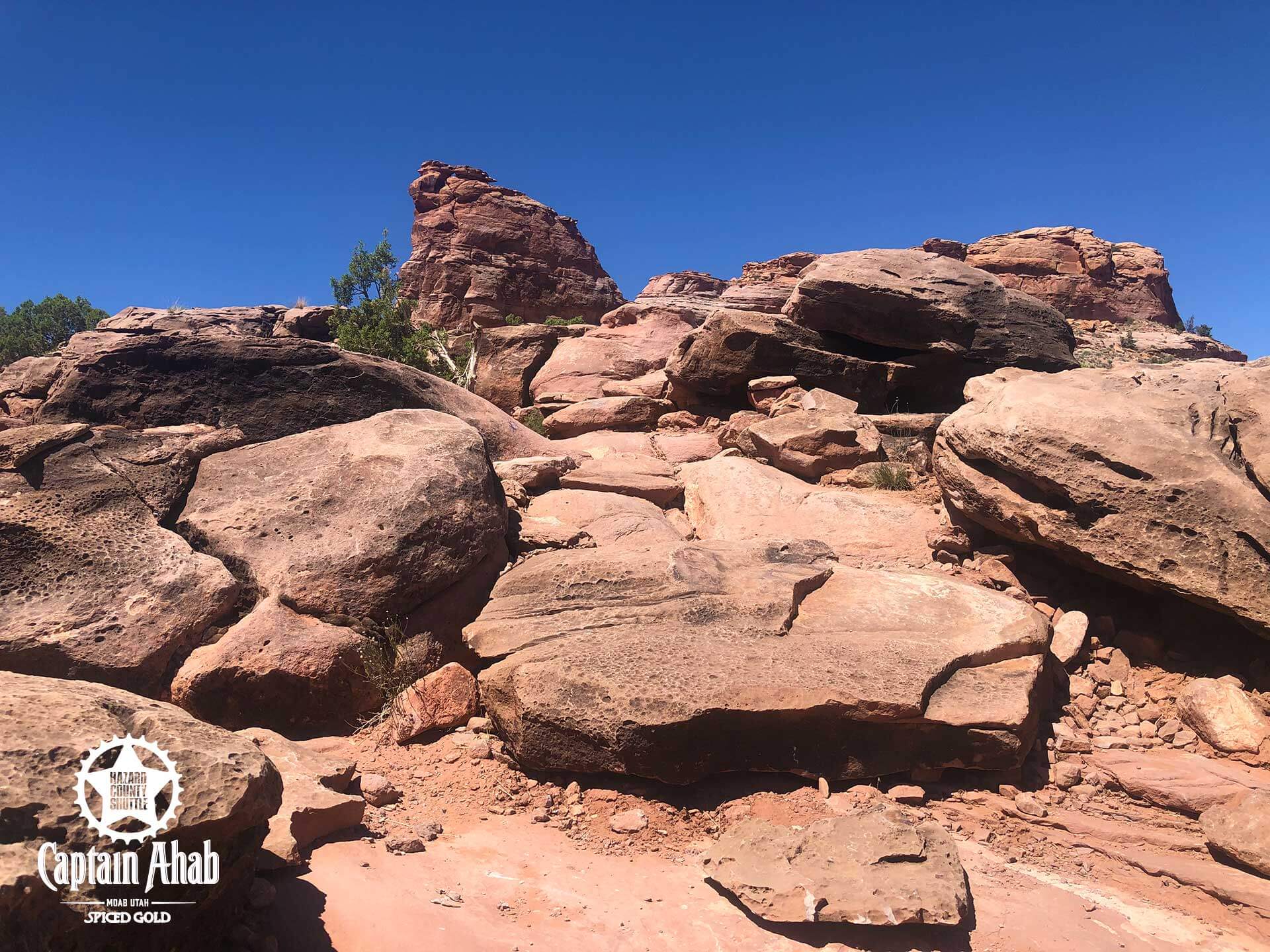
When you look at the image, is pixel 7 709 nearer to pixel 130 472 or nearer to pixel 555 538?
pixel 130 472

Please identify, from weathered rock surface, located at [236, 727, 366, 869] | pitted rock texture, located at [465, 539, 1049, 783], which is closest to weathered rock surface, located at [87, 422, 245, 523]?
weathered rock surface, located at [236, 727, 366, 869]

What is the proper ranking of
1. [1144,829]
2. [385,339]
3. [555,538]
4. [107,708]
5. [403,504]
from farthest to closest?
[385,339] → [555,538] → [403,504] → [1144,829] → [107,708]

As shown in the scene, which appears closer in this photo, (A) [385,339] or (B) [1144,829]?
(B) [1144,829]

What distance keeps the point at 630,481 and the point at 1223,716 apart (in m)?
5.43

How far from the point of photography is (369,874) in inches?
132

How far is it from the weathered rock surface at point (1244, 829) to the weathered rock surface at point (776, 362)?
28.1ft

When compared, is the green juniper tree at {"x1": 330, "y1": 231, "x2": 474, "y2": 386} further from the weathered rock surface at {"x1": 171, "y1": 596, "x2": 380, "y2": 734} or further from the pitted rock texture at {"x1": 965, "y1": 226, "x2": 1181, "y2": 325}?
the pitted rock texture at {"x1": 965, "y1": 226, "x2": 1181, "y2": 325}

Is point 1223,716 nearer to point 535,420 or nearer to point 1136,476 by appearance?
point 1136,476

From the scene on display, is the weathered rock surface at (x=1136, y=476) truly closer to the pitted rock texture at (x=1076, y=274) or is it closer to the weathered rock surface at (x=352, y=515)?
the weathered rock surface at (x=352, y=515)

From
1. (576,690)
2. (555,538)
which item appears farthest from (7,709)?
(555,538)

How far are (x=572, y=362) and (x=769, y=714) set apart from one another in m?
11.5

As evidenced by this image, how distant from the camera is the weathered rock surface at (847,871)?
3145 millimetres

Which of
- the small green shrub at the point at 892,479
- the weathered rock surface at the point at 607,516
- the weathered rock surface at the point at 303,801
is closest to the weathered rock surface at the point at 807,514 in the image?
the small green shrub at the point at 892,479

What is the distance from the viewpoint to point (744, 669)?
14.7 ft
